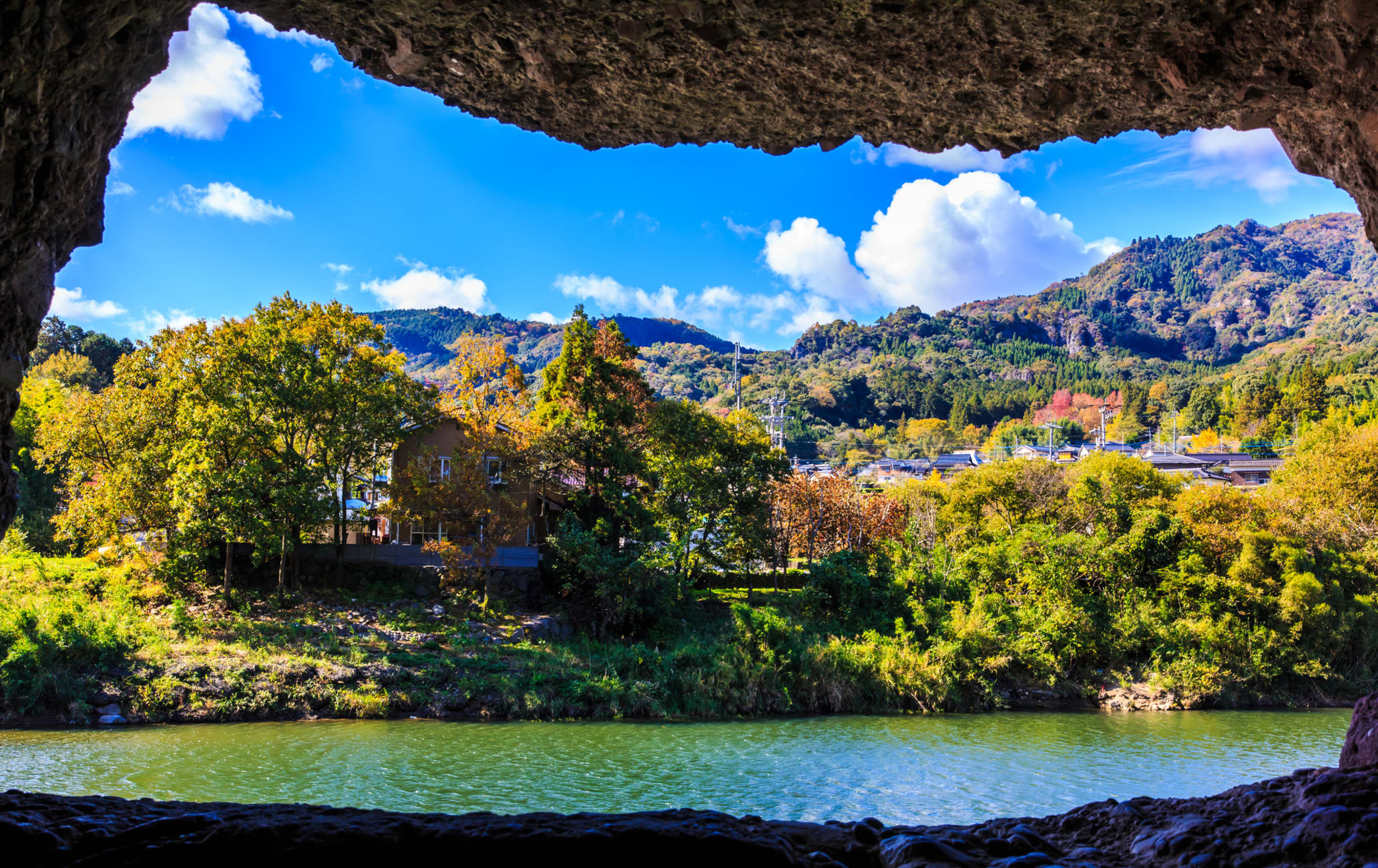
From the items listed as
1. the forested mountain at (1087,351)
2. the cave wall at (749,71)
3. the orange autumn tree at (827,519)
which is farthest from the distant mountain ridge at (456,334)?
the cave wall at (749,71)

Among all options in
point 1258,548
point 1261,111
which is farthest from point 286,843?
point 1258,548

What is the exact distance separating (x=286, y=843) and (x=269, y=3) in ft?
11.4

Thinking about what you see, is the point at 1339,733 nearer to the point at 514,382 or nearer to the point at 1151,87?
the point at 1151,87

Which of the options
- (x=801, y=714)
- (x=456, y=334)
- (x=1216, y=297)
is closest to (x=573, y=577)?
(x=801, y=714)

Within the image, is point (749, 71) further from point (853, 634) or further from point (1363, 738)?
point (853, 634)

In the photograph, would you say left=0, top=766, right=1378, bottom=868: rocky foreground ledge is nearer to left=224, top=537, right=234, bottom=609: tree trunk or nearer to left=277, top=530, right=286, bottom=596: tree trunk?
left=224, top=537, right=234, bottom=609: tree trunk

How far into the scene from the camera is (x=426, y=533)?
21.8 m

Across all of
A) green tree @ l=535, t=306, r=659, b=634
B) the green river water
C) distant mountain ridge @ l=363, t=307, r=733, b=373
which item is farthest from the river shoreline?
distant mountain ridge @ l=363, t=307, r=733, b=373

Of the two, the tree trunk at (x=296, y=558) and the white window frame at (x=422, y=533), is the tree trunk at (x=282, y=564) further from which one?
the white window frame at (x=422, y=533)

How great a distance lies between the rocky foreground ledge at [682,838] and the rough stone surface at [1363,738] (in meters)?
0.26

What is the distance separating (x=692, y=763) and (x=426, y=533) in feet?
37.5

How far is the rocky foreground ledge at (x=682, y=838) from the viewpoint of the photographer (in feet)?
8.56

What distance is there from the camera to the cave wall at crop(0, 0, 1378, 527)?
10.1 feet

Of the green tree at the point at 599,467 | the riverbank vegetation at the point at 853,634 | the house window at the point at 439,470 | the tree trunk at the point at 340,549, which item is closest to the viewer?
the riverbank vegetation at the point at 853,634
